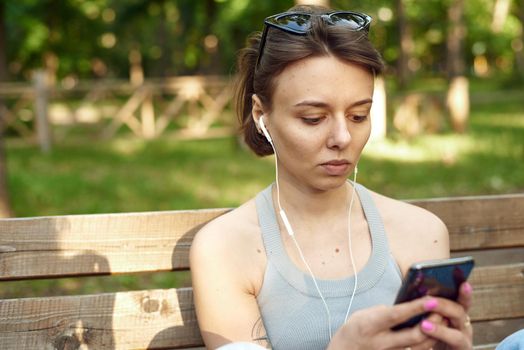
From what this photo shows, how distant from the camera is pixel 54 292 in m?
5.69

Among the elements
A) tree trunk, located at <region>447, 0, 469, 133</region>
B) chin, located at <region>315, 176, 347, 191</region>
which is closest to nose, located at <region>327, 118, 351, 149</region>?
chin, located at <region>315, 176, 347, 191</region>

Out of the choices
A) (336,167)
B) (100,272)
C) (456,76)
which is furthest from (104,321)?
(456,76)

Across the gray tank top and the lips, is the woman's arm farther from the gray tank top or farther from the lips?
the lips

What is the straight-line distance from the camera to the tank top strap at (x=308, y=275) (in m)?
2.35

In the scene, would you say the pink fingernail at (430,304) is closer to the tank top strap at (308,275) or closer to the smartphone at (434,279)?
the smartphone at (434,279)

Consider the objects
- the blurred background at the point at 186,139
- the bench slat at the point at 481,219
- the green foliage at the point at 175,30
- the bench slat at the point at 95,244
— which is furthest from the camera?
the green foliage at the point at 175,30

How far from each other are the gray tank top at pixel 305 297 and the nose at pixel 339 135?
366 mm

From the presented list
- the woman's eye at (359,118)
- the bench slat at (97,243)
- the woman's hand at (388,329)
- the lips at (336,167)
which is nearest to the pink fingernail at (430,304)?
the woman's hand at (388,329)

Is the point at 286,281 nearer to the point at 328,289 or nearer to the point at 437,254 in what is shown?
the point at 328,289

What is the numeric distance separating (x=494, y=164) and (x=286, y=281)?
927 centimetres

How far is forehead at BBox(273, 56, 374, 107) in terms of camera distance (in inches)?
90.0

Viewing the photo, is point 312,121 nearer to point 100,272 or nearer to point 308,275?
point 308,275

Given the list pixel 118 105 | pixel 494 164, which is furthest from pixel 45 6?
pixel 494 164

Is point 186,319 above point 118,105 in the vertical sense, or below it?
above
